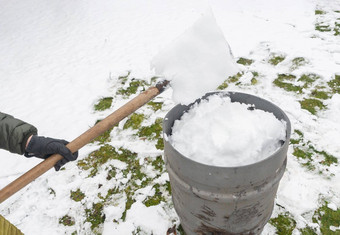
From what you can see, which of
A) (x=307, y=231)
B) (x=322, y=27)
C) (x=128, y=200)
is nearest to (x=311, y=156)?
(x=307, y=231)

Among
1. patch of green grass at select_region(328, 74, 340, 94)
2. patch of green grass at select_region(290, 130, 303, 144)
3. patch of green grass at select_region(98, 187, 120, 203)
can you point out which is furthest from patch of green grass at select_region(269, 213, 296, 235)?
patch of green grass at select_region(328, 74, 340, 94)

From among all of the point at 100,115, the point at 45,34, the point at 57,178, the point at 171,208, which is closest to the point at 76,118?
the point at 100,115

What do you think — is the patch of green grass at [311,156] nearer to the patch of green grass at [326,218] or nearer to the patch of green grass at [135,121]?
the patch of green grass at [326,218]

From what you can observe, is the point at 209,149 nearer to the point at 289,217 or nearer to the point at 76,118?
the point at 289,217

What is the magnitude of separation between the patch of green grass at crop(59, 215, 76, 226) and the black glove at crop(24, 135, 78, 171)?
877mm

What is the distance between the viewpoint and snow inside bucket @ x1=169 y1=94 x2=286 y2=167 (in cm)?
159

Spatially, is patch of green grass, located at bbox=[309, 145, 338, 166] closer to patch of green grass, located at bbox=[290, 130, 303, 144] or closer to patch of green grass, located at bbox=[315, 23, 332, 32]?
patch of green grass, located at bbox=[290, 130, 303, 144]

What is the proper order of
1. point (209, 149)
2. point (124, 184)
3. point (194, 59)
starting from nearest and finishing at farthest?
1. point (209, 149)
2. point (194, 59)
3. point (124, 184)

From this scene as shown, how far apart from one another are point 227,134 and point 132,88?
3207 mm

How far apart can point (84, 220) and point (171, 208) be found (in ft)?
3.02

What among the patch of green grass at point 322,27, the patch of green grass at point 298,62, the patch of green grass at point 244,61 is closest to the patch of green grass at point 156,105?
the patch of green grass at point 244,61

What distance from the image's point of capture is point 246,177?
145cm

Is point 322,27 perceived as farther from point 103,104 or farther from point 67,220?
point 67,220

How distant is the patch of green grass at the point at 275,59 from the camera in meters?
4.83
